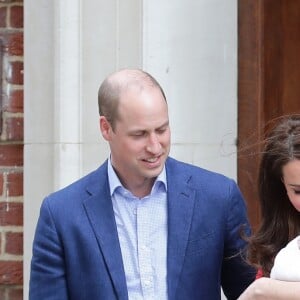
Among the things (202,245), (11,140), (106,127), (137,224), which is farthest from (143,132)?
(11,140)

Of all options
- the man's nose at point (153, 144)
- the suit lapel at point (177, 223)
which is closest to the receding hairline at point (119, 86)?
the man's nose at point (153, 144)

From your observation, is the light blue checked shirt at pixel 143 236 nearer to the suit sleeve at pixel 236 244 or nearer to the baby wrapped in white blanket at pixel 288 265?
the suit sleeve at pixel 236 244

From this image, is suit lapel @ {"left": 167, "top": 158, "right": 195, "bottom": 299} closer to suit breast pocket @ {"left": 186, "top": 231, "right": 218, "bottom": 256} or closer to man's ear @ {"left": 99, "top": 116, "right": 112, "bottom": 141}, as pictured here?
suit breast pocket @ {"left": 186, "top": 231, "right": 218, "bottom": 256}

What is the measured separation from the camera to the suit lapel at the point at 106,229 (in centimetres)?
288

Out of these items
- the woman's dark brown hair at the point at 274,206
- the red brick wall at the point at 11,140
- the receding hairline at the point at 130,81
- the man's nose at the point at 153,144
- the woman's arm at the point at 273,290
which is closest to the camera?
the woman's arm at the point at 273,290

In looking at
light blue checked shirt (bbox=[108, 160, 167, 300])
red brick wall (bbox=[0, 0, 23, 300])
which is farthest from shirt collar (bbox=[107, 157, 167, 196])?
red brick wall (bbox=[0, 0, 23, 300])

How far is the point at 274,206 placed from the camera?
8.96ft

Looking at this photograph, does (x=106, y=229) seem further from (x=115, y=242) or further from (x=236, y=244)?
(x=236, y=244)

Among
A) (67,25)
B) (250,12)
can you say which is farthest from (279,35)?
(67,25)

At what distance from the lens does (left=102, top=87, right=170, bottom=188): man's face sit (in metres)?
2.82

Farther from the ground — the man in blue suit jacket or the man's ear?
the man's ear

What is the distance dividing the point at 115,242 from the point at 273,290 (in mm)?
627

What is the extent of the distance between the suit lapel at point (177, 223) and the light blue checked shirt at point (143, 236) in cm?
2

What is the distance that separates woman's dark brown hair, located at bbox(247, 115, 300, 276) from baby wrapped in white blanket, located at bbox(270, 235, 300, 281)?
222mm
